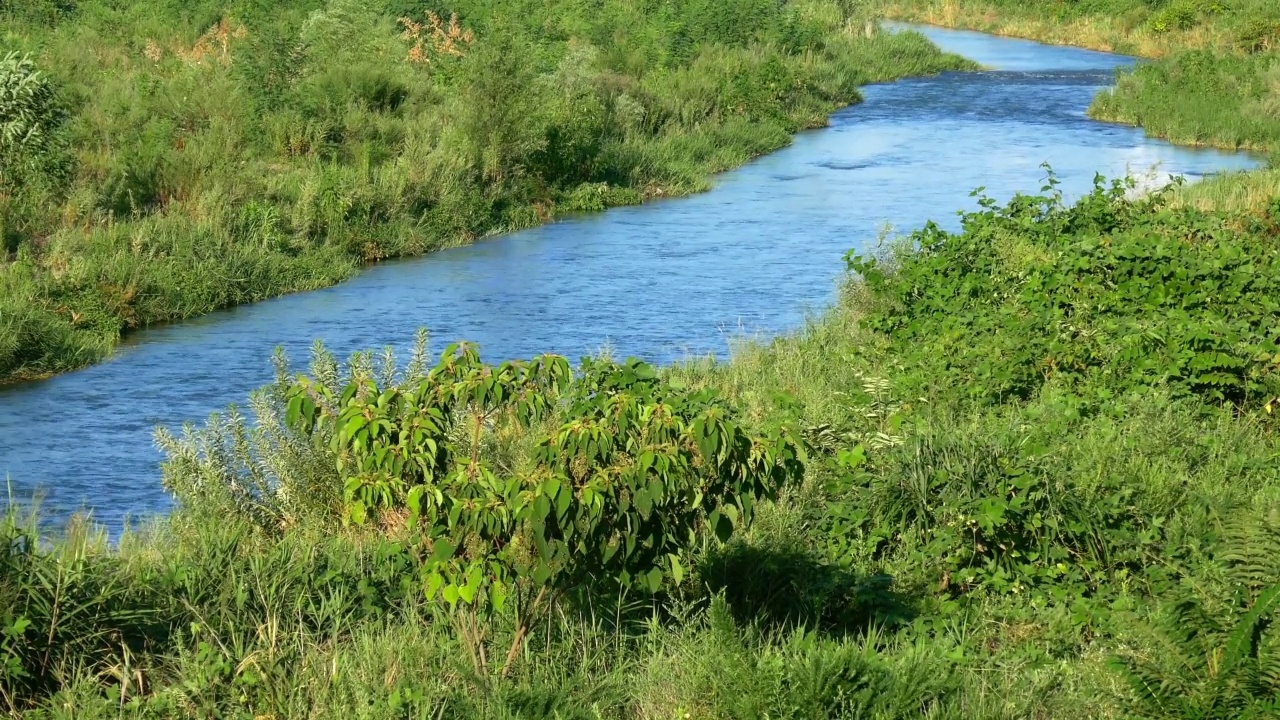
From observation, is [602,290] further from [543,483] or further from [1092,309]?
[543,483]

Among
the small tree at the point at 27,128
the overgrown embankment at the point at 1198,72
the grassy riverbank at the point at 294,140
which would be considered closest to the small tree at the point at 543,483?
the grassy riverbank at the point at 294,140

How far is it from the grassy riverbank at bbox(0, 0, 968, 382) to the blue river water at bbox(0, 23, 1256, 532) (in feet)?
1.71

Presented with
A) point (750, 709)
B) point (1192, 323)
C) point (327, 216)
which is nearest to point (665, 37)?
point (327, 216)

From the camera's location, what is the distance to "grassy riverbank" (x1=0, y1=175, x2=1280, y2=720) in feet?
17.6

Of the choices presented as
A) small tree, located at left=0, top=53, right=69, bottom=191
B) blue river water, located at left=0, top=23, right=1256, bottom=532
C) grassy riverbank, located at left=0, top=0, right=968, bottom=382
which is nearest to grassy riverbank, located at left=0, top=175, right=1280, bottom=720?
blue river water, located at left=0, top=23, right=1256, bottom=532

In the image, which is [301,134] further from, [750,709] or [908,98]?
[908,98]

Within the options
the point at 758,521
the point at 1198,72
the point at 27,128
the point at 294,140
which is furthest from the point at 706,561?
the point at 1198,72

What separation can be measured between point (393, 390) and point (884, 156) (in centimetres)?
2287

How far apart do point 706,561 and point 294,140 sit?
49.2 ft

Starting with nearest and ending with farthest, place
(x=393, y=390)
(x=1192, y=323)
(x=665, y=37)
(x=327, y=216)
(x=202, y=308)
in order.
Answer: (x=393, y=390) < (x=1192, y=323) < (x=202, y=308) < (x=327, y=216) < (x=665, y=37)

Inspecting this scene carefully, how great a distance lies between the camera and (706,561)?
6.98 metres

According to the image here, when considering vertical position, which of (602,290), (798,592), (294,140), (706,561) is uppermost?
(294,140)

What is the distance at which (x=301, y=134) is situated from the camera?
20.8 metres

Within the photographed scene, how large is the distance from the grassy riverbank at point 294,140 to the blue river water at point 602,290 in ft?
1.71
